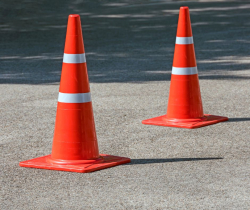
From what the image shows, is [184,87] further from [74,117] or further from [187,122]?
[74,117]

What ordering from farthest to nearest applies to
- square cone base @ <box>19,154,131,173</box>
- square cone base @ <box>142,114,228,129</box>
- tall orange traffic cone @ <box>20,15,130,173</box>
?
square cone base @ <box>142,114,228,129</box> < tall orange traffic cone @ <box>20,15,130,173</box> < square cone base @ <box>19,154,131,173</box>

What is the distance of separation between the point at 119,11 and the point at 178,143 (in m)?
16.8

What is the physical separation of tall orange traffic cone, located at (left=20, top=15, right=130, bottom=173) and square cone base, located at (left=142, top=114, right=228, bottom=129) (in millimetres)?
1403

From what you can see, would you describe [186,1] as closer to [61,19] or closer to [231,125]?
[61,19]

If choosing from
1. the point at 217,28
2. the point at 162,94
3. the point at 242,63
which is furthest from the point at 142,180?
the point at 217,28

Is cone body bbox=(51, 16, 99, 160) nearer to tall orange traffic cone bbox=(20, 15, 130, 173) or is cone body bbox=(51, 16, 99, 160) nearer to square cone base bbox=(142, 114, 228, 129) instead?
tall orange traffic cone bbox=(20, 15, 130, 173)

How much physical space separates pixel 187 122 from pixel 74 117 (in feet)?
5.74

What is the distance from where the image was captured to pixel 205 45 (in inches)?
526

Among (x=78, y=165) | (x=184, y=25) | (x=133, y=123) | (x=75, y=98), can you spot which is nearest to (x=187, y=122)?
(x=133, y=123)

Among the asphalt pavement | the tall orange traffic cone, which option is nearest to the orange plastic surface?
the asphalt pavement

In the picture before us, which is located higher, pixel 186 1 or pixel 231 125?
pixel 186 1

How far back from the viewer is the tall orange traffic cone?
200 inches

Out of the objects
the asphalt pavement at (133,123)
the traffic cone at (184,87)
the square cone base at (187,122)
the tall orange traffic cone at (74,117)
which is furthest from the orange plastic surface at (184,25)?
the tall orange traffic cone at (74,117)

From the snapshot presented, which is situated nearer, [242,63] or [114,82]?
[114,82]
